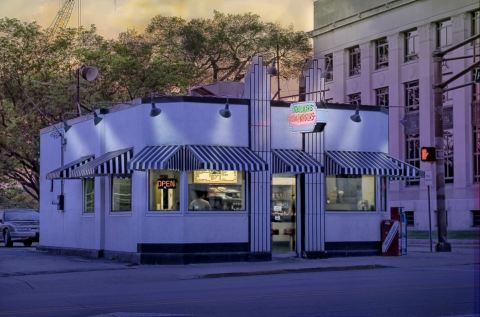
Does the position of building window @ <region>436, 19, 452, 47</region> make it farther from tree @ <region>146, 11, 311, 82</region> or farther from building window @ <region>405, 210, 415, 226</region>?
tree @ <region>146, 11, 311, 82</region>

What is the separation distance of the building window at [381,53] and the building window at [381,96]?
60.3 inches

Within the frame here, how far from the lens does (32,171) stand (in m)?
50.8

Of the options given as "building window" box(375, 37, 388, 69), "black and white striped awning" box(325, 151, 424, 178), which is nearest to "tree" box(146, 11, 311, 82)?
"building window" box(375, 37, 388, 69)

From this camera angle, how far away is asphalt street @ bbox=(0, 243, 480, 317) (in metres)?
13.5

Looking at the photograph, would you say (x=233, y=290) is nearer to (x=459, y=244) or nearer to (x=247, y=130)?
(x=247, y=130)

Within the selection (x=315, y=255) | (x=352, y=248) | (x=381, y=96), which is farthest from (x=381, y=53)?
(x=315, y=255)

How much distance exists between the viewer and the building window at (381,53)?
2199 inches

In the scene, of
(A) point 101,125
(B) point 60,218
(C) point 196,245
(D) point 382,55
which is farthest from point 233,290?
(D) point 382,55

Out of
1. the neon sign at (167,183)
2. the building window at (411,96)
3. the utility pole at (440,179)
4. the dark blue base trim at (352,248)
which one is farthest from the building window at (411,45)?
the neon sign at (167,183)

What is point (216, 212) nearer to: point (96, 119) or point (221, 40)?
point (96, 119)

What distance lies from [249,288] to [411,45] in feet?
128

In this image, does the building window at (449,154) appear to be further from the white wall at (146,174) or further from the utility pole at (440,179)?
the white wall at (146,174)

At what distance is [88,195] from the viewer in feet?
95.1

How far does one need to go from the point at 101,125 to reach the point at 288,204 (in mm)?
6535
